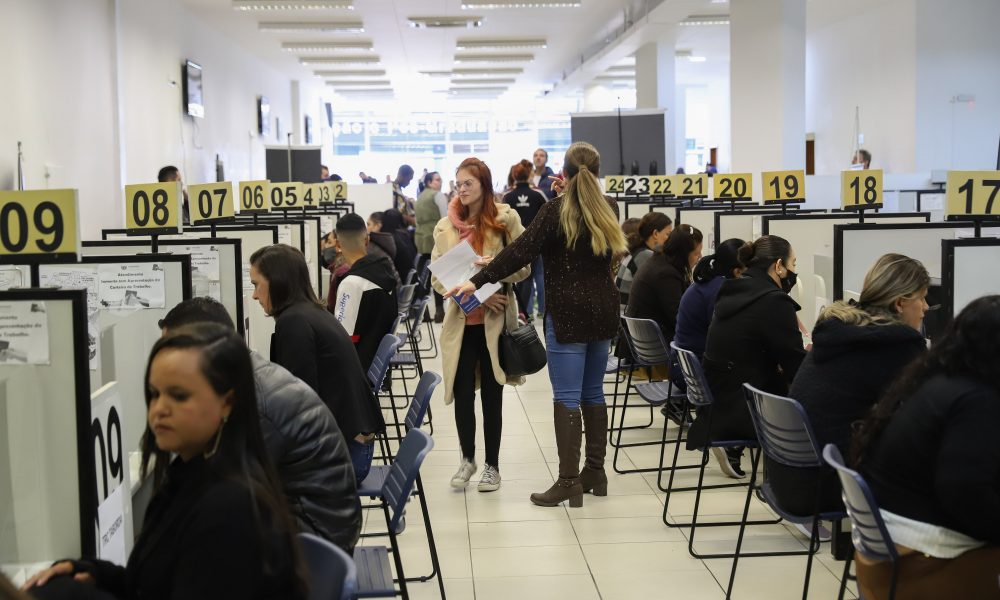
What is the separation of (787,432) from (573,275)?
1298mm

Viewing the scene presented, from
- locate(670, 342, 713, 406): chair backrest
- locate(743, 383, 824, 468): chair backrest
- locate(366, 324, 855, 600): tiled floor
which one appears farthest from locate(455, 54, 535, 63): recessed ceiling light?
locate(743, 383, 824, 468): chair backrest

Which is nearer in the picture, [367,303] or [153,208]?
[153,208]

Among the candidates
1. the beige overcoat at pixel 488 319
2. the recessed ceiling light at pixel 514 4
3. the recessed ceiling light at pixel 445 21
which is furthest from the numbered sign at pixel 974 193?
the recessed ceiling light at pixel 445 21

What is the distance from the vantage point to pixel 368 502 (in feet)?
14.7

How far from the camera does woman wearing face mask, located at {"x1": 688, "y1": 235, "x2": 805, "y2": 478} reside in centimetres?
384

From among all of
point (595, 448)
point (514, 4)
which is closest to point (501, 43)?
point (514, 4)

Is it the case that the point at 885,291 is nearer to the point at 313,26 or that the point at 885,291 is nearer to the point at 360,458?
the point at 360,458

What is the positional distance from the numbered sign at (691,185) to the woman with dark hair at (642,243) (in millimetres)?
1733

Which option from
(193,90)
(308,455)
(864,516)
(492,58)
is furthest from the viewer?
(492,58)

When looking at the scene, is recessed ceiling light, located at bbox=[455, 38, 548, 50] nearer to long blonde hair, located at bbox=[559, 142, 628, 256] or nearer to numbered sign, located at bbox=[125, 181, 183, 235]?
long blonde hair, located at bbox=[559, 142, 628, 256]

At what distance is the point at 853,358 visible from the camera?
2.88m

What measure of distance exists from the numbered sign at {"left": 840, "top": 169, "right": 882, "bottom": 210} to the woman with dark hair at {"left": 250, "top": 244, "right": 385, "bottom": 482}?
286 centimetres

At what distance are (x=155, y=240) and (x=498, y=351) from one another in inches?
58.2

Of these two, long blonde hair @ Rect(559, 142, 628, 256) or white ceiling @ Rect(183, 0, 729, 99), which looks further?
white ceiling @ Rect(183, 0, 729, 99)
